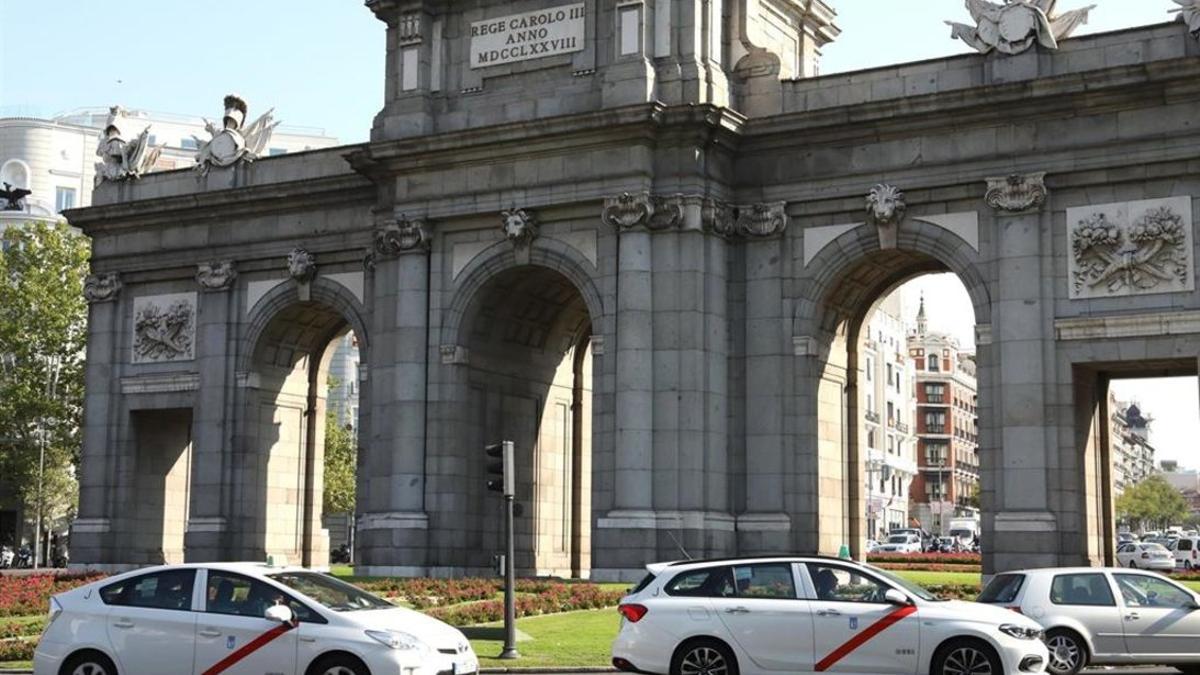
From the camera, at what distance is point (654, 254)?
1646 inches

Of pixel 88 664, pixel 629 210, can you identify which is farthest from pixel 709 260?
pixel 88 664

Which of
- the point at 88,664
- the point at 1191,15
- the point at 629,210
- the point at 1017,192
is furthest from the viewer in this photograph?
the point at 629,210

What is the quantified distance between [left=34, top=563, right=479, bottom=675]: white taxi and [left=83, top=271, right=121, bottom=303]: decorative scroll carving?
113 feet

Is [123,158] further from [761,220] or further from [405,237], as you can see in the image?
[761,220]

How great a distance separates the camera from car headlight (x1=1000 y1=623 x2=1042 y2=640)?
812 inches

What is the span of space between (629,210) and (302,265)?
1268cm

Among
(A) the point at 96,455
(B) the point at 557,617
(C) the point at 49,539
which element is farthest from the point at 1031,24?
(C) the point at 49,539

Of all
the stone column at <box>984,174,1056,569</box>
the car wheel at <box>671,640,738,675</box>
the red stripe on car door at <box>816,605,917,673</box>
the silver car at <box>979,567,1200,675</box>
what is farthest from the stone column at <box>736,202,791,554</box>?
the red stripe on car door at <box>816,605,917,673</box>

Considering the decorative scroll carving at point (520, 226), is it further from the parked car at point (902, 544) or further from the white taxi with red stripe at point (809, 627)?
the parked car at point (902, 544)

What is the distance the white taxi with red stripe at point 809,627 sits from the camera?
20.6 meters

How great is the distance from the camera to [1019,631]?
20.7 metres

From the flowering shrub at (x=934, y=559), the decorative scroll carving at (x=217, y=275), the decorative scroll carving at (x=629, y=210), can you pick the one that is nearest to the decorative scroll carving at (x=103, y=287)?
the decorative scroll carving at (x=217, y=275)

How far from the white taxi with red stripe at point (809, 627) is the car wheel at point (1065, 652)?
2795mm

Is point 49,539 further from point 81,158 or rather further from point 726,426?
point 726,426
